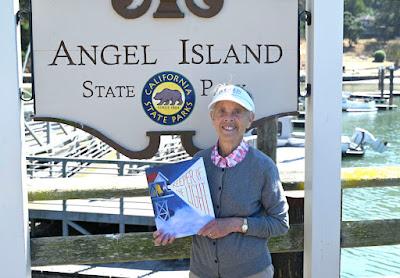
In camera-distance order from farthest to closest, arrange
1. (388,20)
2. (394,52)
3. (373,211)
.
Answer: (388,20) → (394,52) → (373,211)

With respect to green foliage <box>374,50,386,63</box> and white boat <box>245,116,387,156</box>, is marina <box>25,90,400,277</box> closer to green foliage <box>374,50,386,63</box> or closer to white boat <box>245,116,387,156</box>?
white boat <box>245,116,387,156</box>

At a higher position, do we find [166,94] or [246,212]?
[166,94]

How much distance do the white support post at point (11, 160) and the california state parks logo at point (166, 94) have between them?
0.53 meters

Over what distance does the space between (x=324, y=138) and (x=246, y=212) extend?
60 cm

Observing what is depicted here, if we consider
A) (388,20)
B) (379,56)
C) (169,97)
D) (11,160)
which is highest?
(388,20)

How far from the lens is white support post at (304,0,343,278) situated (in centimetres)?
263

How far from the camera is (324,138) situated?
266 cm

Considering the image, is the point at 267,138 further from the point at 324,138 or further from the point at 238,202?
the point at 238,202

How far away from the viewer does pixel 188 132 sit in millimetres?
2697

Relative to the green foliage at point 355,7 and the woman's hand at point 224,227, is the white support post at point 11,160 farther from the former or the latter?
the green foliage at point 355,7

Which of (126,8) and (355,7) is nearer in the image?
(126,8)

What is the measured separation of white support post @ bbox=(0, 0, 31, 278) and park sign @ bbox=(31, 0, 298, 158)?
147mm

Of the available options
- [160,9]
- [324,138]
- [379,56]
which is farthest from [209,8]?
[379,56]

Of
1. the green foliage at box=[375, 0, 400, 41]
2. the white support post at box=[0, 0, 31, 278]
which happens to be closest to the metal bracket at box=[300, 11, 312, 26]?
the white support post at box=[0, 0, 31, 278]
